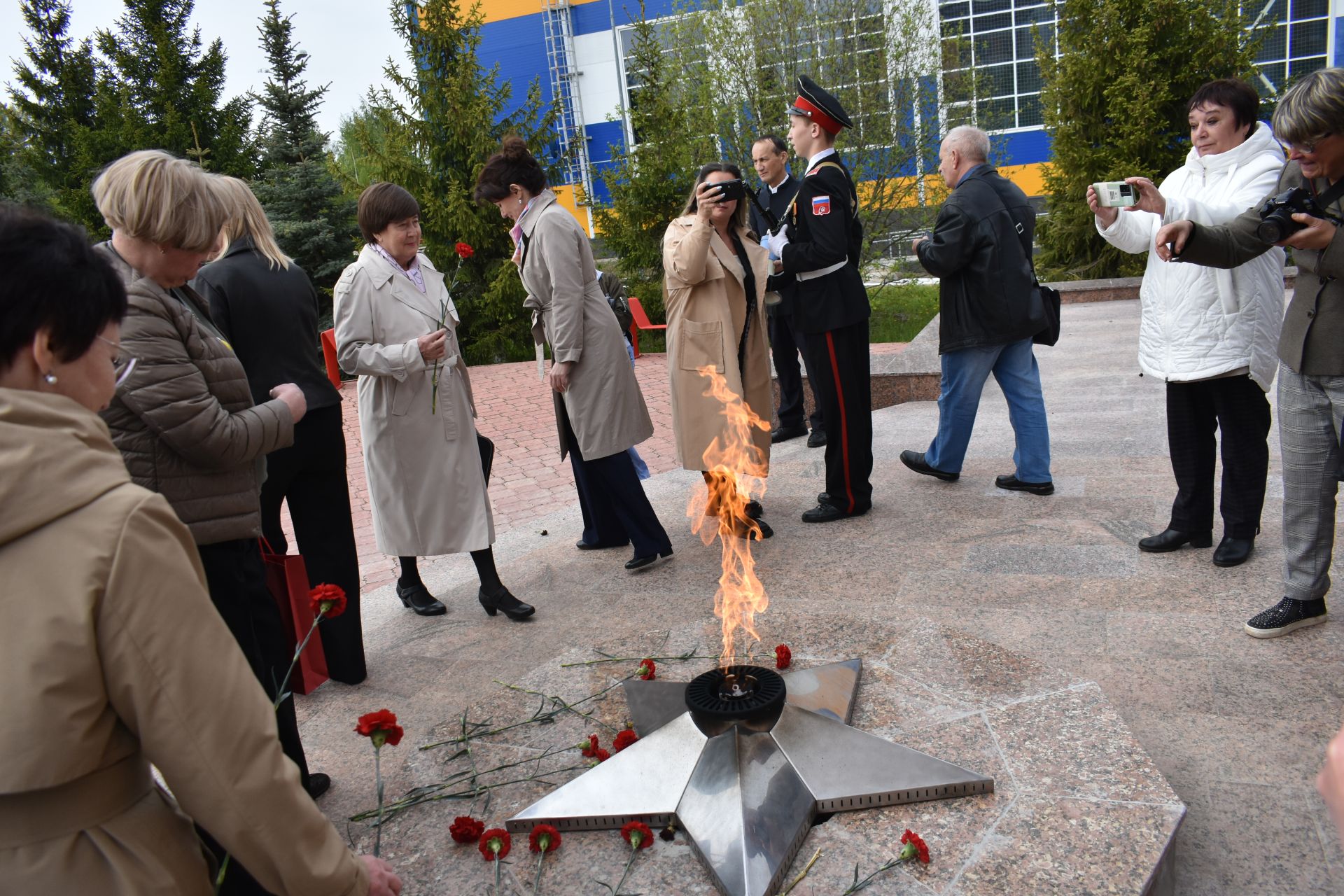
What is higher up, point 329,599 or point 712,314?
point 712,314

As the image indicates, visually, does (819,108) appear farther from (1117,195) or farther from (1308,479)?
(1308,479)

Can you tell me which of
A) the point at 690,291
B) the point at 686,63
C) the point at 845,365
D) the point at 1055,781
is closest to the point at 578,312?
the point at 690,291

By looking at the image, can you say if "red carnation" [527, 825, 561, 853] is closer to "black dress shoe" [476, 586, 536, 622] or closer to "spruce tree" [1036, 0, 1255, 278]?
"black dress shoe" [476, 586, 536, 622]

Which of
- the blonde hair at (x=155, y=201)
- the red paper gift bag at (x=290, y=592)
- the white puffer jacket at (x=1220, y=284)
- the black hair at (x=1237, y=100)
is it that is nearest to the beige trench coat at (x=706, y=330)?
the white puffer jacket at (x=1220, y=284)

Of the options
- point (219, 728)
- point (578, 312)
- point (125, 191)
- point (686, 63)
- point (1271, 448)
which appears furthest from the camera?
point (686, 63)

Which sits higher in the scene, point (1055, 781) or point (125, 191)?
point (125, 191)

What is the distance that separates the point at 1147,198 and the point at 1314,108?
90cm

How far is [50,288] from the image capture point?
1.37 m

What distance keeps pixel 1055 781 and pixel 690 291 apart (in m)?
3.18

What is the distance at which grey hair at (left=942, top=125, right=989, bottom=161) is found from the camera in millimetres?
5410

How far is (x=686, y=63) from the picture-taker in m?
14.2

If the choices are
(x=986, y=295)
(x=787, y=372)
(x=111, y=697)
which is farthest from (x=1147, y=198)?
(x=111, y=697)

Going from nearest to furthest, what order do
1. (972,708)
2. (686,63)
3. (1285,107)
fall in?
(972,708)
(1285,107)
(686,63)

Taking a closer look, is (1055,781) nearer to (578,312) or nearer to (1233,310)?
(1233,310)
